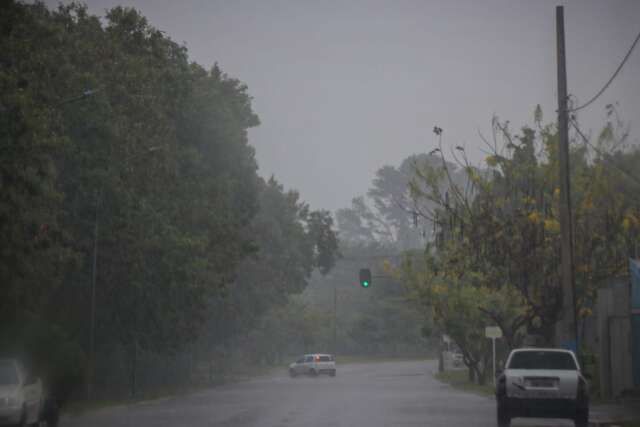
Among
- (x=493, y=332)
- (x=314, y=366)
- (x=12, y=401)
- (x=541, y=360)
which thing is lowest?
(x=314, y=366)

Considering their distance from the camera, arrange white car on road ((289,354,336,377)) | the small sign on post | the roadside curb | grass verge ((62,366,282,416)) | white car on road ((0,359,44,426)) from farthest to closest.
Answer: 1. white car on road ((289,354,336,377))
2. the small sign on post
3. grass verge ((62,366,282,416))
4. the roadside curb
5. white car on road ((0,359,44,426))

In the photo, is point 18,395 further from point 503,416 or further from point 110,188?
point 110,188

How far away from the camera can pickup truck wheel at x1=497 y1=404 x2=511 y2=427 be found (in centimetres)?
2360

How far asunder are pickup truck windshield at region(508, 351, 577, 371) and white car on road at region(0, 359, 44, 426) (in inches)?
403

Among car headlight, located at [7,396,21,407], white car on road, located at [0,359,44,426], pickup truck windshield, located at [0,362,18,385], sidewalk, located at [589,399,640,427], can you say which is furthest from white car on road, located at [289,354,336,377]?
car headlight, located at [7,396,21,407]

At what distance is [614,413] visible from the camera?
27.5m

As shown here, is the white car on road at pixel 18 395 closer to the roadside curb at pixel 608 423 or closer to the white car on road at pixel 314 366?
the roadside curb at pixel 608 423

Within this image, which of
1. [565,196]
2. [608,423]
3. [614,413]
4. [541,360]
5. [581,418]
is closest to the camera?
[581,418]

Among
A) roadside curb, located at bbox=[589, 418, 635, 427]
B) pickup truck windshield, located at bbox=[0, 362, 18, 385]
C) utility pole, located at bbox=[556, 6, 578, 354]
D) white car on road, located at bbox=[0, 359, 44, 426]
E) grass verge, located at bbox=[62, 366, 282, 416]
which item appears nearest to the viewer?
white car on road, located at bbox=[0, 359, 44, 426]

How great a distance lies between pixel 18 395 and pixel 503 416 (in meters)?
10.1

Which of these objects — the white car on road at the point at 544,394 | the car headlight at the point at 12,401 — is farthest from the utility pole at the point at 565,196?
the car headlight at the point at 12,401

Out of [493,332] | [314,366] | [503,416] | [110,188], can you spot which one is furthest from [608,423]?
[314,366]

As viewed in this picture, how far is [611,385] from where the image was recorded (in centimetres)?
3522

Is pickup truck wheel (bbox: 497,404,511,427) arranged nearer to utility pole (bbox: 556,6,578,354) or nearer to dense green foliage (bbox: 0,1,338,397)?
utility pole (bbox: 556,6,578,354)
